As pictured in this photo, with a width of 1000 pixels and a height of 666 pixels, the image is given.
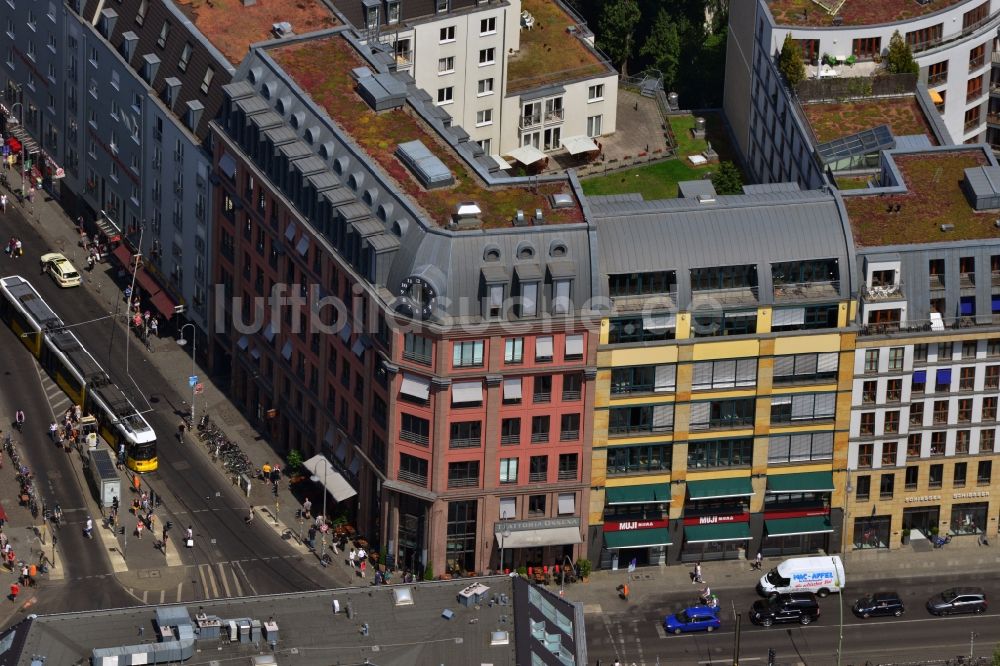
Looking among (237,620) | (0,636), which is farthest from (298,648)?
(0,636)

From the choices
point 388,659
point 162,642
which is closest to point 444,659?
point 388,659

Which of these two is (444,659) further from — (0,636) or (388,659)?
(0,636)

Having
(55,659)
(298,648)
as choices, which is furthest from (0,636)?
(298,648)

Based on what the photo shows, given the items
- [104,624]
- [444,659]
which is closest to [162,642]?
[104,624]

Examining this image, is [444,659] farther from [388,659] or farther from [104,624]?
[104,624]

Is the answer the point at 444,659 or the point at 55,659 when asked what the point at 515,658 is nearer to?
the point at 444,659

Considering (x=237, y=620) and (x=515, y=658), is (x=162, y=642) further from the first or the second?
(x=515, y=658)
